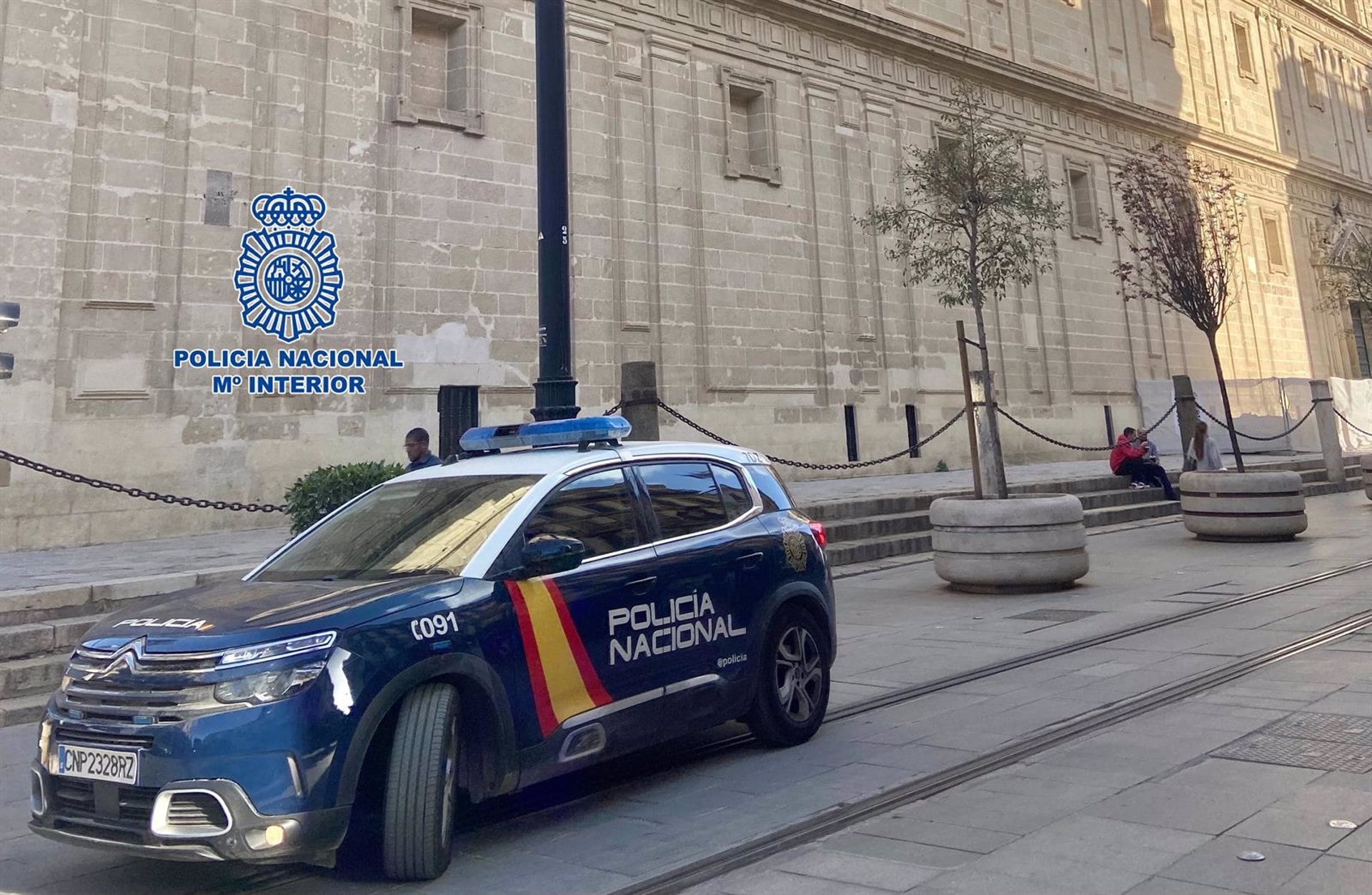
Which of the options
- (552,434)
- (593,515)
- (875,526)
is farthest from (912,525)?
(593,515)

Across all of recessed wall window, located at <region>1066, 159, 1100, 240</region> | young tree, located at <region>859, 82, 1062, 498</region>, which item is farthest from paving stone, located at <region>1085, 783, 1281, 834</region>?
recessed wall window, located at <region>1066, 159, 1100, 240</region>

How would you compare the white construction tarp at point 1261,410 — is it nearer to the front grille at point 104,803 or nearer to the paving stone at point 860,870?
the paving stone at point 860,870

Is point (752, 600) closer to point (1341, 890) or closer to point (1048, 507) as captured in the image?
point (1341, 890)

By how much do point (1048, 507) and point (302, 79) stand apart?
452 inches

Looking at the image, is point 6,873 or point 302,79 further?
point 302,79

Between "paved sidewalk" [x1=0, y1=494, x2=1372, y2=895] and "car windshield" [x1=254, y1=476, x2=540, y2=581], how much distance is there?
117 centimetres

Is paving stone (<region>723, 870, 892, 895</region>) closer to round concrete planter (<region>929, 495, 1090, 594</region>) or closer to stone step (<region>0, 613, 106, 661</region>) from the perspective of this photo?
stone step (<region>0, 613, 106, 661</region>)

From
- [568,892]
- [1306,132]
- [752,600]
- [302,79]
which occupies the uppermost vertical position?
[1306,132]

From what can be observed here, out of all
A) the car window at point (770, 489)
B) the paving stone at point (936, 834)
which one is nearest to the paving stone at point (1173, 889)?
the paving stone at point (936, 834)

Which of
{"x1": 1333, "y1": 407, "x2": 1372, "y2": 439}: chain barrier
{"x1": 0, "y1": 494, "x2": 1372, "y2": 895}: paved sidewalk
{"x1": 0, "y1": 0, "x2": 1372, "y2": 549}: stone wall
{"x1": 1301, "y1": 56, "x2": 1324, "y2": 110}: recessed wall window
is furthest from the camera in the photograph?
{"x1": 1301, "y1": 56, "x2": 1324, "y2": 110}: recessed wall window

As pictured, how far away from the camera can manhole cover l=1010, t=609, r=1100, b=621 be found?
8797 millimetres

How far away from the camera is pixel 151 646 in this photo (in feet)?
11.3

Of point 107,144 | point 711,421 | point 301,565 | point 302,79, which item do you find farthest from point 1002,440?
point 301,565

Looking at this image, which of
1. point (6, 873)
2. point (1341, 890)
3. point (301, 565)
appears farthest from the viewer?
point (301, 565)
